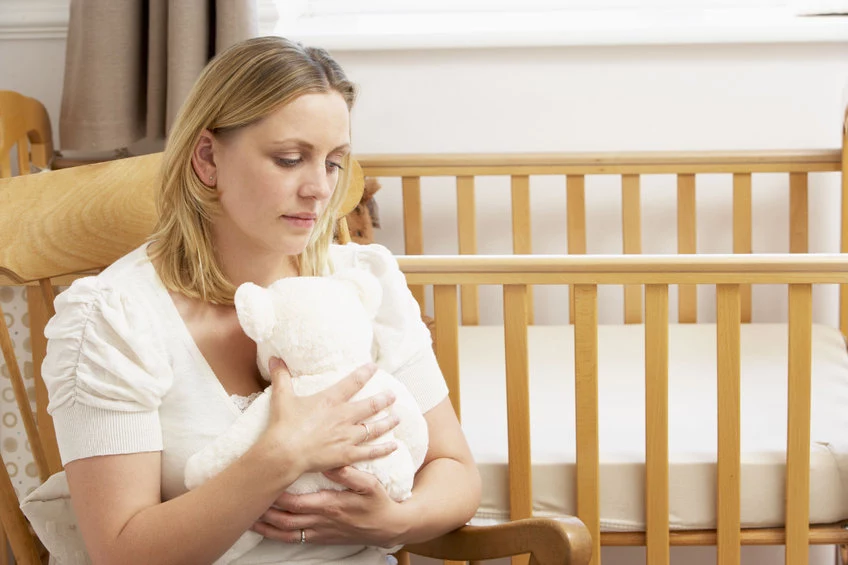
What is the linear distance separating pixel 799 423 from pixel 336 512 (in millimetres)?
696

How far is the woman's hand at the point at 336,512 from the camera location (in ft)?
3.35

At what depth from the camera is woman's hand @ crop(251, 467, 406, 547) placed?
1021 mm

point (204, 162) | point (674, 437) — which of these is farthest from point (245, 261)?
point (674, 437)

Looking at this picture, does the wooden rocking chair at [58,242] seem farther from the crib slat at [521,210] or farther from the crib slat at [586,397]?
the crib slat at [521,210]

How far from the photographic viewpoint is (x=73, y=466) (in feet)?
3.22

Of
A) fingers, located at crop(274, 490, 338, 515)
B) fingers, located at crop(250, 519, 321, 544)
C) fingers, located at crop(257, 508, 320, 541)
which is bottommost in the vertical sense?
fingers, located at crop(250, 519, 321, 544)

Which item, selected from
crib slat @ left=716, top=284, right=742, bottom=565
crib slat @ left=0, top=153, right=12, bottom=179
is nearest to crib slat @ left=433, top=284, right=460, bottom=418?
crib slat @ left=716, top=284, right=742, bottom=565

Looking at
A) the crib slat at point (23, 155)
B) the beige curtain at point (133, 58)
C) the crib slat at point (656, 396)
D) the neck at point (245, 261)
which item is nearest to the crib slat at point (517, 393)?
the crib slat at point (656, 396)

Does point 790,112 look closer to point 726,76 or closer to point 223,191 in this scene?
point 726,76

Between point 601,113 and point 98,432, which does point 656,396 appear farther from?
point 601,113

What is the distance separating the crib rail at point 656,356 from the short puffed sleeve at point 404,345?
0.69 ft

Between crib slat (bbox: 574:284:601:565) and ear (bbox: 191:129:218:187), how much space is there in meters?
0.53

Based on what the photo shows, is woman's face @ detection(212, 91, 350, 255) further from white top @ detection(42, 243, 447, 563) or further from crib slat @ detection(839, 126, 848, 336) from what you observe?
crib slat @ detection(839, 126, 848, 336)

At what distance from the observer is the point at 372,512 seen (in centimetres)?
103
